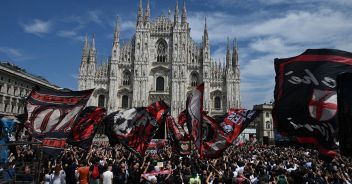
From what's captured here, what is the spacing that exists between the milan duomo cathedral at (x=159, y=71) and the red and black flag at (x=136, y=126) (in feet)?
131

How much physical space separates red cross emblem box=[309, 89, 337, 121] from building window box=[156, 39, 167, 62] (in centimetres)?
5208

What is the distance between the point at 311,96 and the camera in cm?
521

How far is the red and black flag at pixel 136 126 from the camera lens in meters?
11.7

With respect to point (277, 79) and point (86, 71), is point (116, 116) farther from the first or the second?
point (86, 71)

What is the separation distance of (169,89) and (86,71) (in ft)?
49.5

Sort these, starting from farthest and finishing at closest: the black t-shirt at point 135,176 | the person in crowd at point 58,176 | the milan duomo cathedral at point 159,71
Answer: the milan duomo cathedral at point 159,71 < the black t-shirt at point 135,176 < the person in crowd at point 58,176

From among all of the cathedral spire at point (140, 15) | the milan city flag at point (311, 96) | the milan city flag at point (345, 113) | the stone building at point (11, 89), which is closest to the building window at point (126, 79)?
the cathedral spire at point (140, 15)

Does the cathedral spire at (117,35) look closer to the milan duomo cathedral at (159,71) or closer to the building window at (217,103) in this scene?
the milan duomo cathedral at (159,71)

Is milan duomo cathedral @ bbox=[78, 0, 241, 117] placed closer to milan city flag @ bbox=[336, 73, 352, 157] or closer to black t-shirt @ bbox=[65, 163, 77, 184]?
black t-shirt @ bbox=[65, 163, 77, 184]

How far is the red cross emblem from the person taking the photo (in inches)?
197

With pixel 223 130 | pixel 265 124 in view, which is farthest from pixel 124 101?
pixel 223 130

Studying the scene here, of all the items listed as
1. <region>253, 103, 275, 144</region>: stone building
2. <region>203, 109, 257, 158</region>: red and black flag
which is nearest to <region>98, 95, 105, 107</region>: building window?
<region>253, 103, 275, 144</region>: stone building

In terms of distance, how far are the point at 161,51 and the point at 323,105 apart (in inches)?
2086

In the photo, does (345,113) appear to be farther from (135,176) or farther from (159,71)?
(159,71)
